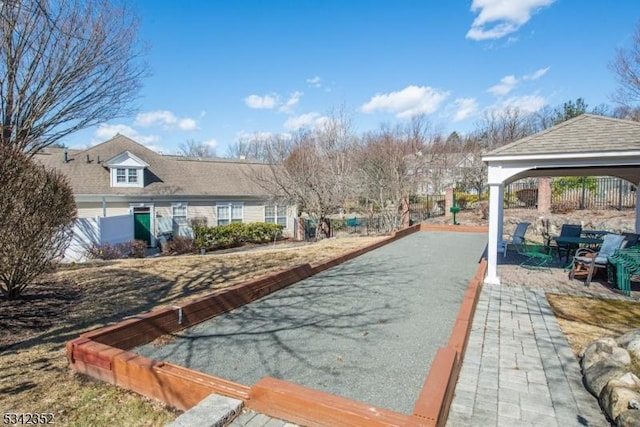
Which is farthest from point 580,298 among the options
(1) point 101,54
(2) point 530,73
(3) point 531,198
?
(2) point 530,73

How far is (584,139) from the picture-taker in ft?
24.2

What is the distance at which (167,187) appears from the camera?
20969mm

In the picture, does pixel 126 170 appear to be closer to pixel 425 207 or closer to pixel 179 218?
pixel 179 218

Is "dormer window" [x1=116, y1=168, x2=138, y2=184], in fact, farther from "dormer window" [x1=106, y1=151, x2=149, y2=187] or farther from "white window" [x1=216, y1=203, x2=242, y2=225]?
"white window" [x1=216, y1=203, x2=242, y2=225]

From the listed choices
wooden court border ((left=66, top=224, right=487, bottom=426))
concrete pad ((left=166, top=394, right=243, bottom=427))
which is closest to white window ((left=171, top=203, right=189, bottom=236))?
wooden court border ((left=66, top=224, right=487, bottom=426))

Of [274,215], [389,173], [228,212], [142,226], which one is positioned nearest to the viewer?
[389,173]

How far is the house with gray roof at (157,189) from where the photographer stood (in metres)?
19.0

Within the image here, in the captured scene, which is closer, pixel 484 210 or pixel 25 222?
pixel 25 222

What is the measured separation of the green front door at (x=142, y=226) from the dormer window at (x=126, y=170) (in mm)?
1881

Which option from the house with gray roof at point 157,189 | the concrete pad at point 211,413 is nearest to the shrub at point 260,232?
the house with gray roof at point 157,189

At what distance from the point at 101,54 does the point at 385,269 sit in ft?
29.1

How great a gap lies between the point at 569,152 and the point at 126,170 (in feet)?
66.7

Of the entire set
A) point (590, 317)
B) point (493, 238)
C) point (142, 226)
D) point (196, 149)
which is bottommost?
point (590, 317)

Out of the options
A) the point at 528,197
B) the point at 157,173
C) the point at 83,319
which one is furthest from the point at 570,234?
the point at 157,173
